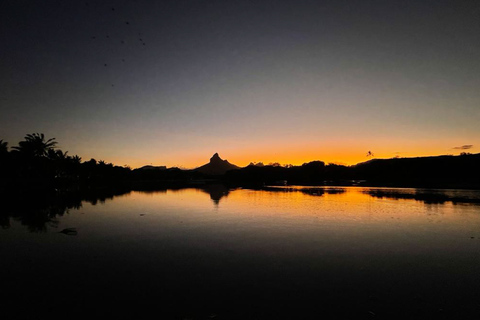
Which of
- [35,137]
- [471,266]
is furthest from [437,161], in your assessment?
[35,137]

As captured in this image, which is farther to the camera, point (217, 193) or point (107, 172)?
point (107, 172)

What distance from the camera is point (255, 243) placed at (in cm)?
1748

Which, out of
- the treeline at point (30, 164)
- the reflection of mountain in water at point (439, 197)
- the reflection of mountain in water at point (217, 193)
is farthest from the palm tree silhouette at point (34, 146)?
the reflection of mountain in water at point (439, 197)

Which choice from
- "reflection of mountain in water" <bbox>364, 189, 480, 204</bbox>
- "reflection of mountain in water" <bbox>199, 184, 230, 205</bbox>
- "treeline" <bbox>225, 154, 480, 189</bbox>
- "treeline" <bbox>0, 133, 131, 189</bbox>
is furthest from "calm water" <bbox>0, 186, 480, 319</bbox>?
"treeline" <bbox>225, 154, 480, 189</bbox>

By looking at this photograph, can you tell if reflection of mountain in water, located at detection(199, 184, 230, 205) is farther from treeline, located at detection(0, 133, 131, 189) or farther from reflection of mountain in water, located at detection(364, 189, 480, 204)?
treeline, located at detection(0, 133, 131, 189)

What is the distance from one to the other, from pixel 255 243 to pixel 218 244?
2620mm

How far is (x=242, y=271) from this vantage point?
12.3m

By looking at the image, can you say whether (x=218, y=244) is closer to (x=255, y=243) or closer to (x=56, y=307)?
(x=255, y=243)

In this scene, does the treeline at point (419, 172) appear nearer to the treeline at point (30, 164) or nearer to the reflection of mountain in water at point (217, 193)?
the reflection of mountain in water at point (217, 193)

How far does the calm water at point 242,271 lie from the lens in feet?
29.1

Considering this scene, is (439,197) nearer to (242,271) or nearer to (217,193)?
(217,193)

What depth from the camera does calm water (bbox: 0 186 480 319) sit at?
8.87 m

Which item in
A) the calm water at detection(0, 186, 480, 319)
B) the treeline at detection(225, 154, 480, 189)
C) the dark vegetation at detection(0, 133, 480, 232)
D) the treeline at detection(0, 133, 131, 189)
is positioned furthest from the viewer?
the treeline at detection(225, 154, 480, 189)

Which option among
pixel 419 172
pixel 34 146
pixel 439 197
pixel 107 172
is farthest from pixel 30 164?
pixel 419 172
